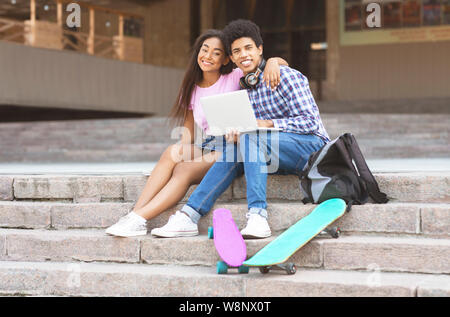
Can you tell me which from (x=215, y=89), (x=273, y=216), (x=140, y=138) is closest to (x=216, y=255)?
(x=273, y=216)

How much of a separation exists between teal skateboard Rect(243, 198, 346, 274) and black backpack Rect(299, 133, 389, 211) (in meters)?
0.06

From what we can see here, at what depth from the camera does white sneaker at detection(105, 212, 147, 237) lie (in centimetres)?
280

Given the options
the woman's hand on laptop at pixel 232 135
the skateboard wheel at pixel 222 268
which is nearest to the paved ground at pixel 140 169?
the woman's hand on laptop at pixel 232 135

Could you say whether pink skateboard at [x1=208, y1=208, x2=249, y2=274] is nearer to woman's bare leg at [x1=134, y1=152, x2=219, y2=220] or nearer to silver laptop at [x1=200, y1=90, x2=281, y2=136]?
woman's bare leg at [x1=134, y1=152, x2=219, y2=220]

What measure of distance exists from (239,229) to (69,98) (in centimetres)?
1101

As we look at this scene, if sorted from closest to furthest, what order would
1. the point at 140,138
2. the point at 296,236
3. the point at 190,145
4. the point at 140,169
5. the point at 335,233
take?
the point at 296,236 → the point at 335,233 → the point at 190,145 → the point at 140,169 → the point at 140,138

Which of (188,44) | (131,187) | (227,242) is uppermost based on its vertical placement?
(188,44)

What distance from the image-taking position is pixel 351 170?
2.75m

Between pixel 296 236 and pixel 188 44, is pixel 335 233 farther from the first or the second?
pixel 188 44

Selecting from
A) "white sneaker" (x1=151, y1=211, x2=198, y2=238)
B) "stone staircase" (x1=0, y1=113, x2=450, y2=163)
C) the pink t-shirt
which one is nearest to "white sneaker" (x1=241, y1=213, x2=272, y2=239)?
"white sneaker" (x1=151, y1=211, x2=198, y2=238)

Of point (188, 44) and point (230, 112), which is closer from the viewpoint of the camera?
point (230, 112)

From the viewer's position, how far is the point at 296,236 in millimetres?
2510

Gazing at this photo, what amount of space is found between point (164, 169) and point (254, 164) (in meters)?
0.63

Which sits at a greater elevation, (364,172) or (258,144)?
(258,144)
